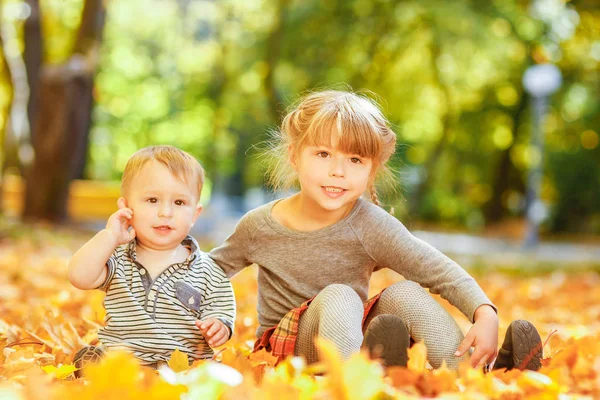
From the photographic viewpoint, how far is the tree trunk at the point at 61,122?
12023mm

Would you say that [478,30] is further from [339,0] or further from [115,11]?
[115,11]

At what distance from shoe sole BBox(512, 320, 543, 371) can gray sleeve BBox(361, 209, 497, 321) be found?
0.18 meters

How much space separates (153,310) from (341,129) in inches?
32.8

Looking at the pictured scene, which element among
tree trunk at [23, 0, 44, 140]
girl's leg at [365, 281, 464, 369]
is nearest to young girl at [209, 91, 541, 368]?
girl's leg at [365, 281, 464, 369]

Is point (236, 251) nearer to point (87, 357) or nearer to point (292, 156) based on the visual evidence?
point (292, 156)

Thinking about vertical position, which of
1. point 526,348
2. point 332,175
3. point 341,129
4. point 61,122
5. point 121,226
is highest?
point 341,129

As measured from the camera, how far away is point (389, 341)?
2207mm

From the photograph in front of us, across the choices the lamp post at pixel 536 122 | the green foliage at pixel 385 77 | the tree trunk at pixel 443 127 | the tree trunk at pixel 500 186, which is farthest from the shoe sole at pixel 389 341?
the tree trunk at pixel 500 186

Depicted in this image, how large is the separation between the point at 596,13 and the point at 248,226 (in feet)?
33.1

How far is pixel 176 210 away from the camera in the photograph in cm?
250

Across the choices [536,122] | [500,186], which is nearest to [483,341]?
[536,122]

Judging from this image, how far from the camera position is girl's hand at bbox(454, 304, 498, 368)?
94.5 inches

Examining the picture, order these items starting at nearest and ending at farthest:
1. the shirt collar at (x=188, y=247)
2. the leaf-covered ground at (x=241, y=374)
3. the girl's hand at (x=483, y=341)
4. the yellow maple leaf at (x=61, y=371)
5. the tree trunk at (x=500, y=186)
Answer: the leaf-covered ground at (x=241, y=374), the yellow maple leaf at (x=61, y=371), the girl's hand at (x=483, y=341), the shirt collar at (x=188, y=247), the tree trunk at (x=500, y=186)

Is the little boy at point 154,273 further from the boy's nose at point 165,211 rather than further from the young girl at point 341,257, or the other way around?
the young girl at point 341,257
